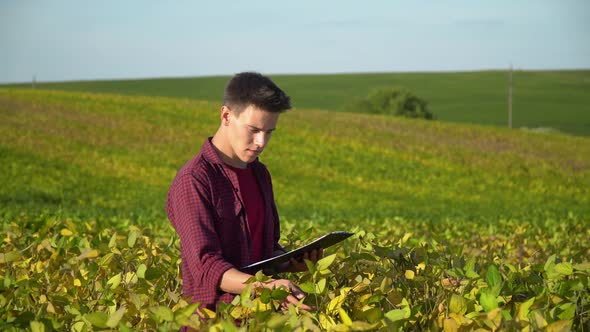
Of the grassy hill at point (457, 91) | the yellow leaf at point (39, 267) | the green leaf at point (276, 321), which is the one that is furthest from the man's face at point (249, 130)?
the grassy hill at point (457, 91)

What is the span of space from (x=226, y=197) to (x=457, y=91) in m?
88.5

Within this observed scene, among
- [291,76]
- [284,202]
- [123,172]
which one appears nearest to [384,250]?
[284,202]

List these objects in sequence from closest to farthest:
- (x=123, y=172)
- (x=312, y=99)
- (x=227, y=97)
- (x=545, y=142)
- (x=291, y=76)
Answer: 1. (x=227, y=97)
2. (x=123, y=172)
3. (x=545, y=142)
4. (x=312, y=99)
5. (x=291, y=76)

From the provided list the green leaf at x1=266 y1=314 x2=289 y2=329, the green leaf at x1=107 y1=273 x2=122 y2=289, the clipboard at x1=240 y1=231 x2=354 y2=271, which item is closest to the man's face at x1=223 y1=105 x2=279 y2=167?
the clipboard at x1=240 y1=231 x2=354 y2=271

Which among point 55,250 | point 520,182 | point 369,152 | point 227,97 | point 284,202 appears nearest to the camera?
point 227,97

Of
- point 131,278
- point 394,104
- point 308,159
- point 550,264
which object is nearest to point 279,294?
point 131,278

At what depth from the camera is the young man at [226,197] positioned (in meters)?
2.95

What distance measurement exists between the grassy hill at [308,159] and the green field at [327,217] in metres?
Result: 0.11

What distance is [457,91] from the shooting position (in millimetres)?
89312

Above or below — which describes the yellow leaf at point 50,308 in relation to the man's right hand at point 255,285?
below

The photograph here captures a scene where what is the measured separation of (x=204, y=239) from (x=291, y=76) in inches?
3986

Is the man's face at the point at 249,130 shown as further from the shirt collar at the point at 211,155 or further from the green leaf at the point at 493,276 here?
the green leaf at the point at 493,276

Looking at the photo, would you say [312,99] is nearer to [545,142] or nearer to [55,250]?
[545,142]

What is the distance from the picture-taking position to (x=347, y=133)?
37562 millimetres
